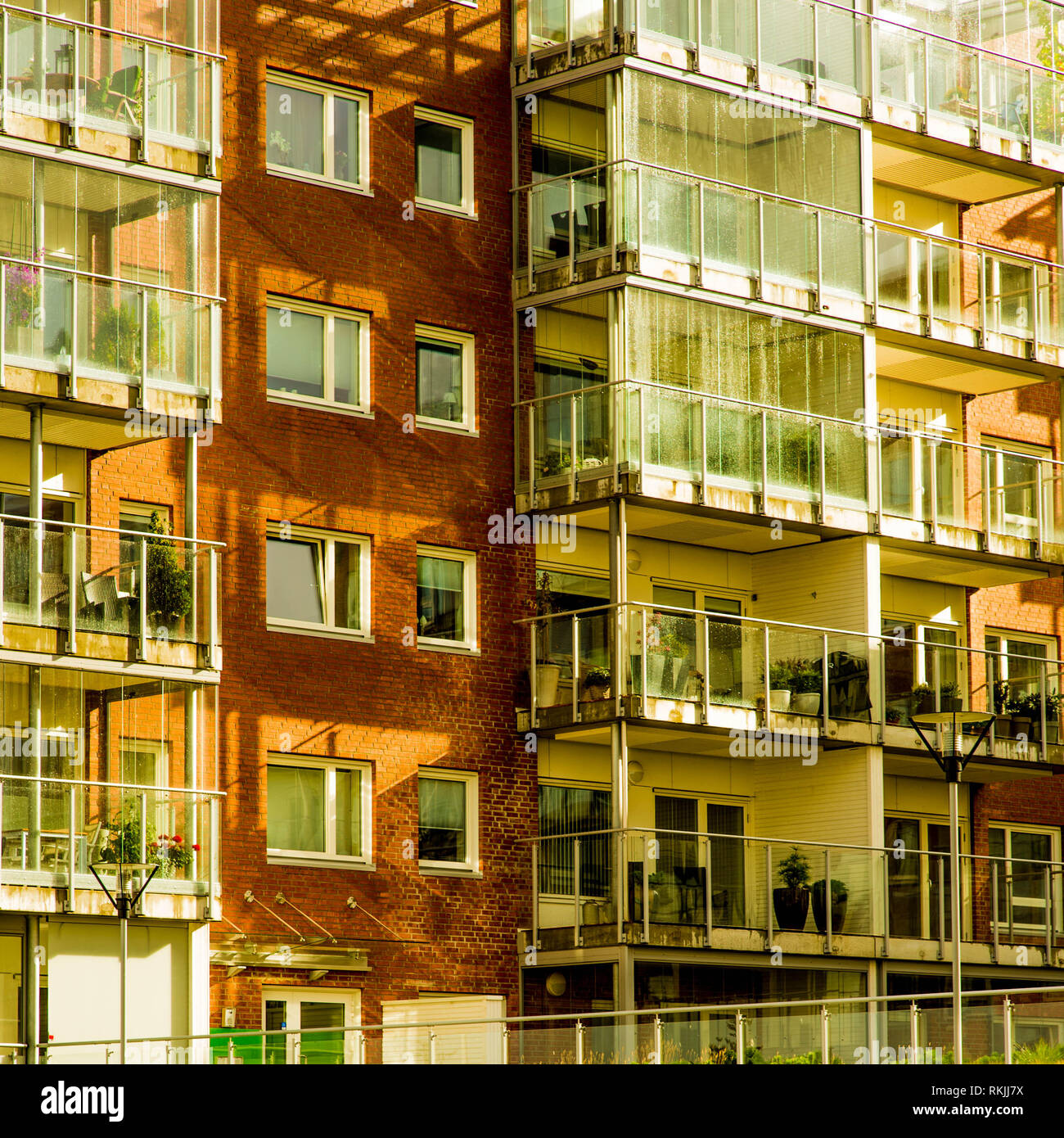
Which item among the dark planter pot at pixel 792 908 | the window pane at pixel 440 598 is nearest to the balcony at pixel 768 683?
the window pane at pixel 440 598

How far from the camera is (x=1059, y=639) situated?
116ft

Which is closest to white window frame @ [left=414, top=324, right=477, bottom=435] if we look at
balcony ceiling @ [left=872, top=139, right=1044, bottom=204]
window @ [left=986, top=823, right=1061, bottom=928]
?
balcony ceiling @ [left=872, top=139, right=1044, bottom=204]

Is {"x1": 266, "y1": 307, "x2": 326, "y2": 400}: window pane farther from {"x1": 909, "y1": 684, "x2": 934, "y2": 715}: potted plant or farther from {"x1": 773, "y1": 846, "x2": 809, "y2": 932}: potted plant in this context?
{"x1": 909, "y1": 684, "x2": 934, "y2": 715}: potted plant

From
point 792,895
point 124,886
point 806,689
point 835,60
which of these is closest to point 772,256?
point 835,60

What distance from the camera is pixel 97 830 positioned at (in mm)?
24141

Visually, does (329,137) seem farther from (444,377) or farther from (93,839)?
(93,839)

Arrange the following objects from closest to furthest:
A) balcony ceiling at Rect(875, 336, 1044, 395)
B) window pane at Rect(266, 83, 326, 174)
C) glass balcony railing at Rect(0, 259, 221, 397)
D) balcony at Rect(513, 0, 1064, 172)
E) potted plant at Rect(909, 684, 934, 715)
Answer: glass balcony railing at Rect(0, 259, 221, 397) → window pane at Rect(266, 83, 326, 174) → balcony at Rect(513, 0, 1064, 172) → potted plant at Rect(909, 684, 934, 715) → balcony ceiling at Rect(875, 336, 1044, 395)

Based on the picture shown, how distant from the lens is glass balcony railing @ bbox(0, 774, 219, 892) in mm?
23609

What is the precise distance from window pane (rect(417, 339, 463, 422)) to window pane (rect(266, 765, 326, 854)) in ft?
15.3

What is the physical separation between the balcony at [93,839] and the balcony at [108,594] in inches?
38.1

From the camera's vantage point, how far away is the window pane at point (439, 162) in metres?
29.9

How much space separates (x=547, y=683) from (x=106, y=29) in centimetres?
890

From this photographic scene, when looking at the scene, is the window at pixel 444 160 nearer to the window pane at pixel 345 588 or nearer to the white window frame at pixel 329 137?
the white window frame at pixel 329 137

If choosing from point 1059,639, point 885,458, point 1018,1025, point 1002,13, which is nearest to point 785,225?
point 885,458
